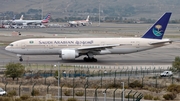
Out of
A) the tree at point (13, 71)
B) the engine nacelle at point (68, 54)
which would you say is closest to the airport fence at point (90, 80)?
the tree at point (13, 71)

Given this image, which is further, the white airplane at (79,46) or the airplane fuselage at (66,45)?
the airplane fuselage at (66,45)

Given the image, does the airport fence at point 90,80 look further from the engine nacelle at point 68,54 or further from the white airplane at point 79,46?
the white airplane at point 79,46

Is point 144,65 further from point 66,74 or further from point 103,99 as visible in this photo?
point 103,99

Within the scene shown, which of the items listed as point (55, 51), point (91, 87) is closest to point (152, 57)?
point (55, 51)

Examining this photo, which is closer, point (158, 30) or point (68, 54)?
point (68, 54)

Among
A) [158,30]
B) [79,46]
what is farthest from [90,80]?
[158,30]

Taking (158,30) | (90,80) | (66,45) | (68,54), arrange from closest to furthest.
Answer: (90,80) < (68,54) < (66,45) < (158,30)

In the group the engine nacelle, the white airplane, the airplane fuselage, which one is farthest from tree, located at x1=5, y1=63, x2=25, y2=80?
the airplane fuselage

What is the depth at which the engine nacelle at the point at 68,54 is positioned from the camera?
213ft

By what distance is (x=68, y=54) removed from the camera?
6506 cm

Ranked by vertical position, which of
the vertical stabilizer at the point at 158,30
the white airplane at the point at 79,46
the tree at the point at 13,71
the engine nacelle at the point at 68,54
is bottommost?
the tree at the point at 13,71

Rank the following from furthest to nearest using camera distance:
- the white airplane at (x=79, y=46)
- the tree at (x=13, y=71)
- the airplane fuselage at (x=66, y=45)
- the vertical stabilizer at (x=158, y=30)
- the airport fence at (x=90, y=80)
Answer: the vertical stabilizer at (x=158, y=30) < the airplane fuselage at (x=66, y=45) < the white airplane at (x=79, y=46) < the tree at (x=13, y=71) < the airport fence at (x=90, y=80)

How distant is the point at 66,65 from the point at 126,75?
1045cm

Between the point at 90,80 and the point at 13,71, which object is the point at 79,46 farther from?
the point at 90,80
